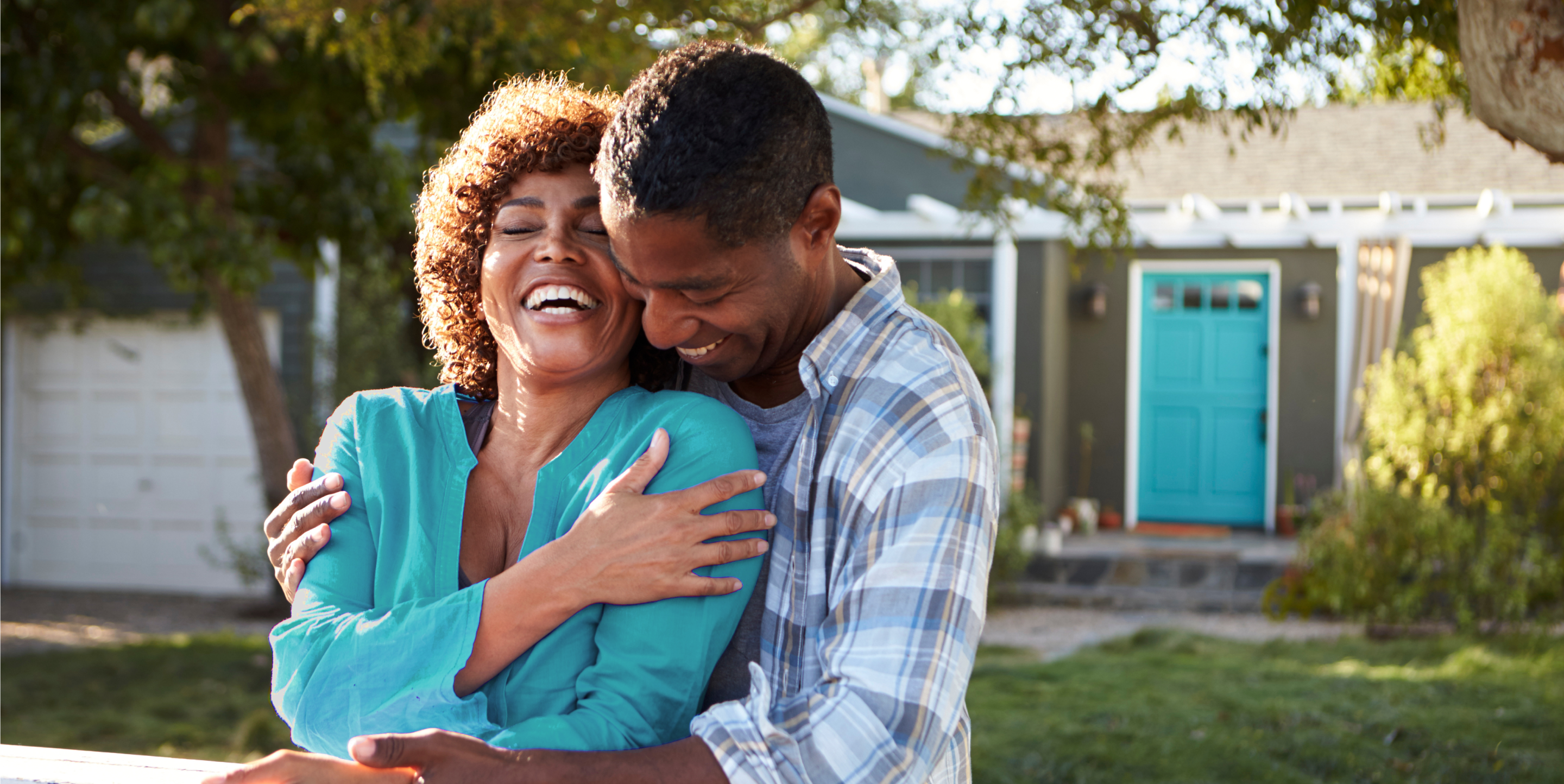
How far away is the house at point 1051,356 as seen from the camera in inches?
428

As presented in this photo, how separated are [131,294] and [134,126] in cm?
436

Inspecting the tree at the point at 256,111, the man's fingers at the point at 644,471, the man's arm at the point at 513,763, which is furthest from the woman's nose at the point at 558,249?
the tree at the point at 256,111

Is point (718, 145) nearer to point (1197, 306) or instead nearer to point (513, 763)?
point (513, 763)

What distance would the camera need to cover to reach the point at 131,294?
36.3ft

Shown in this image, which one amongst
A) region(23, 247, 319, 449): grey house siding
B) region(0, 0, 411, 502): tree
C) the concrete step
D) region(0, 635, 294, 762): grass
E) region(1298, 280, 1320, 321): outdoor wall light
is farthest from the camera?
region(1298, 280, 1320, 321): outdoor wall light

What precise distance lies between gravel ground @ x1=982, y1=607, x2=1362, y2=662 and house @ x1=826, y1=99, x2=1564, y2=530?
2213 mm

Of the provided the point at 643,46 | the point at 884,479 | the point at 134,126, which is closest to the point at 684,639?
the point at 884,479

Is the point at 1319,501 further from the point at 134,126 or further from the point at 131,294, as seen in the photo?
the point at 131,294

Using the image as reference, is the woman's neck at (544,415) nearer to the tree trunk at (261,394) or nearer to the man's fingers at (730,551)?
the man's fingers at (730,551)

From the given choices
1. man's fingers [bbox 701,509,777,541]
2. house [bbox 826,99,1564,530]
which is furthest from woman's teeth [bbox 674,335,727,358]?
house [bbox 826,99,1564,530]

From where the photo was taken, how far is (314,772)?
4.97 feet

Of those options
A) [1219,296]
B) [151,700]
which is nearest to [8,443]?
[151,700]

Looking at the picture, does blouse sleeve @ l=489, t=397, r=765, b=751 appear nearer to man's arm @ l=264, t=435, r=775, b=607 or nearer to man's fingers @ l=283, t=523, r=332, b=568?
man's arm @ l=264, t=435, r=775, b=607

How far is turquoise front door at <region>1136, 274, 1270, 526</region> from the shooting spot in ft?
38.4
